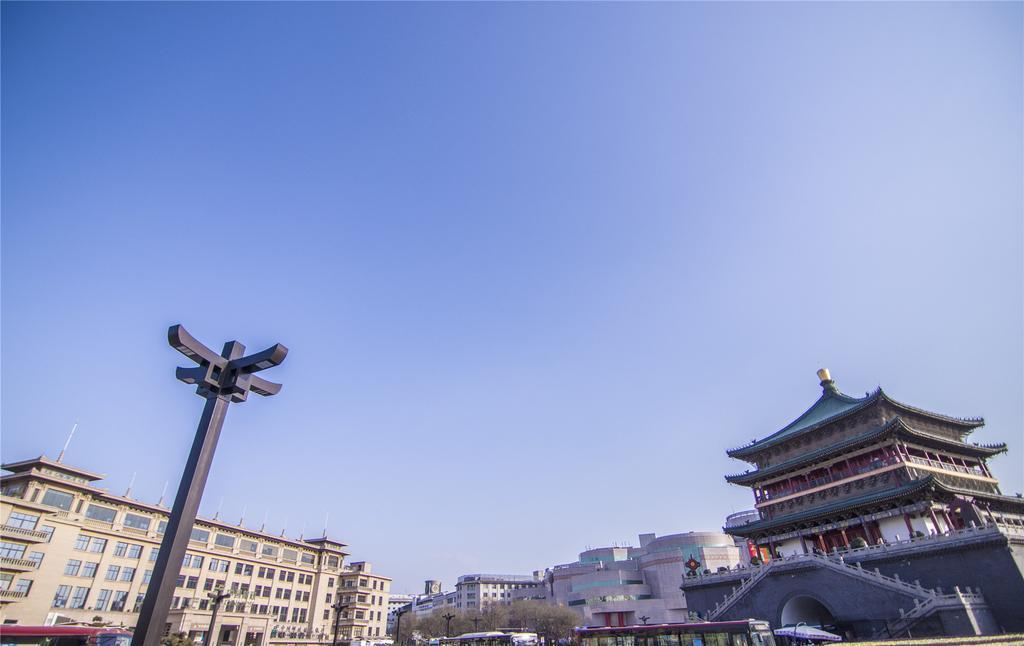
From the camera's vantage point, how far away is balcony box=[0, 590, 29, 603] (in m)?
33.2

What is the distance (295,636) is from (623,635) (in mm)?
44157

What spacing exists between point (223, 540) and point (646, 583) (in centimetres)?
6428

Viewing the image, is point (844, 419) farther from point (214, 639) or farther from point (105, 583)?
point (105, 583)

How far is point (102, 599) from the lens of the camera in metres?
40.4

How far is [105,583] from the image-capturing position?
41.1 metres

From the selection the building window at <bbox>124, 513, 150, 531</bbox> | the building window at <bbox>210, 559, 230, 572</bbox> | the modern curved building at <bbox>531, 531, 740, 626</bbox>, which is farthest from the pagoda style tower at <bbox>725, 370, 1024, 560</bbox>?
the building window at <bbox>124, 513, 150, 531</bbox>

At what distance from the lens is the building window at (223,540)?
2048 inches

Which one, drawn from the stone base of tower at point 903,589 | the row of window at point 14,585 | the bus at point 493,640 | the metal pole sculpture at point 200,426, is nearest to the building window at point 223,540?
the row of window at point 14,585

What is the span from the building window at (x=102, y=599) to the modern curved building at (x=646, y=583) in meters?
60.0

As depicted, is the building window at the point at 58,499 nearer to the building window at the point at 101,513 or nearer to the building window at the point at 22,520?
the building window at the point at 101,513

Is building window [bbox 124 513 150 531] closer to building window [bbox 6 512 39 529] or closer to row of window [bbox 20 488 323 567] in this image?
row of window [bbox 20 488 323 567]

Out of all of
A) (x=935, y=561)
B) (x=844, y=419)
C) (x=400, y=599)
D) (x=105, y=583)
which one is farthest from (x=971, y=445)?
(x=400, y=599)

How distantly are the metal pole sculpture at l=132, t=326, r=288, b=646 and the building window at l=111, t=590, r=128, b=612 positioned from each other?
151 ft

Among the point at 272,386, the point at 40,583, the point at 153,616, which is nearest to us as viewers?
the point at 153,616
